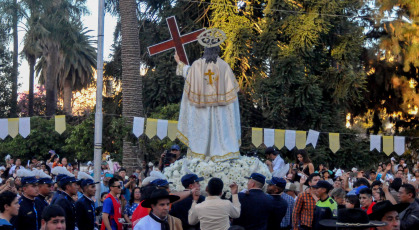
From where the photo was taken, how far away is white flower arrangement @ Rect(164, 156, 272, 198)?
11875 millimetres

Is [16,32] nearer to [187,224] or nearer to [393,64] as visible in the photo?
[393,64]

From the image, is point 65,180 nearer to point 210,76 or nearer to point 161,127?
point 210,76

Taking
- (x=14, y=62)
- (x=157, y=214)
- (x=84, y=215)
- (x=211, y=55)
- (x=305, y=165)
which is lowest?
(x=84, y=215)

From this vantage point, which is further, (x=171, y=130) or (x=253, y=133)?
(x=253, y=133)

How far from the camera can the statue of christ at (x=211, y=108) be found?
500 inches

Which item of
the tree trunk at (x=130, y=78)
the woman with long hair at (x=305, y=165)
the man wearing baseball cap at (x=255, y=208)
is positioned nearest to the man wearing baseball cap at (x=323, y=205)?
the man wearing baseball cap at (x=255, y=208)

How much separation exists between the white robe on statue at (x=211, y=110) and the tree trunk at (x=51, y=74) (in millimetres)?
26000

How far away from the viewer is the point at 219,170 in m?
12.1

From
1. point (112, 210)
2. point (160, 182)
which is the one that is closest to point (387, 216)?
point (160, 182)

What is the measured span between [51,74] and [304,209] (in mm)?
30970

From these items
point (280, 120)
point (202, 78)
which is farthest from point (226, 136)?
point (280, 120)

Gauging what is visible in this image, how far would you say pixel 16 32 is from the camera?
3634 centimetres

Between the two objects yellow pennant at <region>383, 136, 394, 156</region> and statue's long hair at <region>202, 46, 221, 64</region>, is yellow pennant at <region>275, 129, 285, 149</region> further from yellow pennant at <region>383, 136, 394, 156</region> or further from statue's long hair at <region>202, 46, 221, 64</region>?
statue's long hair at <region>202, 46, 221, 64</region>

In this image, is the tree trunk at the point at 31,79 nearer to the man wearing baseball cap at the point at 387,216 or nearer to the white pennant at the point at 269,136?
the white pennant at the point at 269,136
